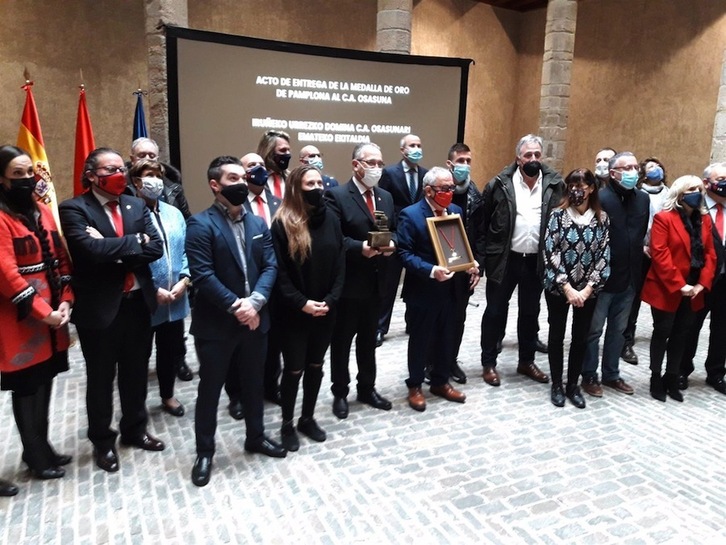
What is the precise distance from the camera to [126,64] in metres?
9.34

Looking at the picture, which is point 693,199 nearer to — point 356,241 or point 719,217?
point 719,217

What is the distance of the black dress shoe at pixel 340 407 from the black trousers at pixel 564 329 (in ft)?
5.33

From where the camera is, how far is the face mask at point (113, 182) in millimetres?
3055

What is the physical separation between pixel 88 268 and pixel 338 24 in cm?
945

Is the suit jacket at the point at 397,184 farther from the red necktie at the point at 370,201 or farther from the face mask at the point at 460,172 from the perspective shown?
the red necktie at the point at 370,201

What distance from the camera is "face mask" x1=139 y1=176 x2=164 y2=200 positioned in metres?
3.66

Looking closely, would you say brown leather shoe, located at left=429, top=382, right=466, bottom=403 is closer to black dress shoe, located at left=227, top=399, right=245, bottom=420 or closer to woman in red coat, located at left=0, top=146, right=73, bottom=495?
black dress shoe, located at left=227, top=399, right=245, bottom=420

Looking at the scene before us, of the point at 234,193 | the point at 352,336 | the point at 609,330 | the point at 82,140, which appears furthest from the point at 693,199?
the point at 82,140

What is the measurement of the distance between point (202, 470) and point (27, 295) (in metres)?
1.28

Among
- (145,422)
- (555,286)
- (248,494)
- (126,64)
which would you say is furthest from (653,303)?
(126,64)

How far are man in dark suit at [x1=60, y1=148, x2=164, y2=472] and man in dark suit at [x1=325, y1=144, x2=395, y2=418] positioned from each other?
3.86 ft

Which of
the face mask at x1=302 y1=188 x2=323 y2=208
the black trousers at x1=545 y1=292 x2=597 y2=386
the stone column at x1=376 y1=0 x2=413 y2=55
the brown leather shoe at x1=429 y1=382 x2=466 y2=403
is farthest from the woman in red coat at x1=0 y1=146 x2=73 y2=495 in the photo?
the stone column at x1=376 y1=0 x2=413 y2=55

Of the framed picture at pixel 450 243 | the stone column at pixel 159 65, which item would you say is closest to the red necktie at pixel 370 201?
the framed picture at pixel 450 243

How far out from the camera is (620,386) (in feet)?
15.2
